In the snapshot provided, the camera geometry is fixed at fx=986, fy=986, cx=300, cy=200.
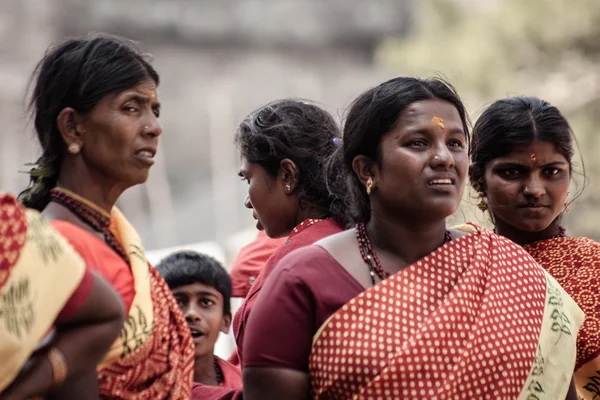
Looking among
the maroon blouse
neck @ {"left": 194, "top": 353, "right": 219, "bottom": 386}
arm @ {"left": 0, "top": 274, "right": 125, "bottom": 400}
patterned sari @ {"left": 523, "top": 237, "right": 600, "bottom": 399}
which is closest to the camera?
arm @ {"left": 0, "top": 274, "right": 125, "bottom": 400}

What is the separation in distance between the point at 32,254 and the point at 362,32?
21424 millimetres

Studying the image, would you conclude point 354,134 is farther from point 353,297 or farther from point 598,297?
point 598,297

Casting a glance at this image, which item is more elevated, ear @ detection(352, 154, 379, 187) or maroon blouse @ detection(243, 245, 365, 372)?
ear @ detection(352, 154, 379, 187)

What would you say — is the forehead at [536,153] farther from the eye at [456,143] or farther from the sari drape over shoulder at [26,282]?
the sari drape over shoulder at [26,282]

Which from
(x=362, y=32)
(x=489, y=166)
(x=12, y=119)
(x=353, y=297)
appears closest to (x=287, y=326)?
(x=353, y=297)

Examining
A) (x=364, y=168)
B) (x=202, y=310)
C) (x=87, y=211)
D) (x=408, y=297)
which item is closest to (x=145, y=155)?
(x=87, y=211)

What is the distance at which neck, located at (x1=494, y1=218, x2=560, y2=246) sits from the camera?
13.3 feet

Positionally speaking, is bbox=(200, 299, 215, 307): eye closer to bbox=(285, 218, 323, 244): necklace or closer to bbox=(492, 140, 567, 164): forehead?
bbox=(285, 218, 323, 244): necklace

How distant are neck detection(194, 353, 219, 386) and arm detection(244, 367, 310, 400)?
1621 millimetres

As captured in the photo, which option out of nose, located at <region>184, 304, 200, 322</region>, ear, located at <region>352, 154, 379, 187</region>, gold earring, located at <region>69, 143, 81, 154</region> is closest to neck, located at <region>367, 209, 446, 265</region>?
ear, located at <region>352, 154, 379, 187</region>

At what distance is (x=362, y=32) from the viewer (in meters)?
23.2

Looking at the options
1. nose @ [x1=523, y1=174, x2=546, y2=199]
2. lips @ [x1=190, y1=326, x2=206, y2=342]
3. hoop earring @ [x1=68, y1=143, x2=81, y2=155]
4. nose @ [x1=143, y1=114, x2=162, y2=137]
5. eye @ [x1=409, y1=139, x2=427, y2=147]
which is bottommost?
lips @ [x1=190, y1=326, x2=206, y2=342]

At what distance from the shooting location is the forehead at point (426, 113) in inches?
126

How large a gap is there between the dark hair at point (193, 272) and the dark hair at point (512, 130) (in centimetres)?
144
